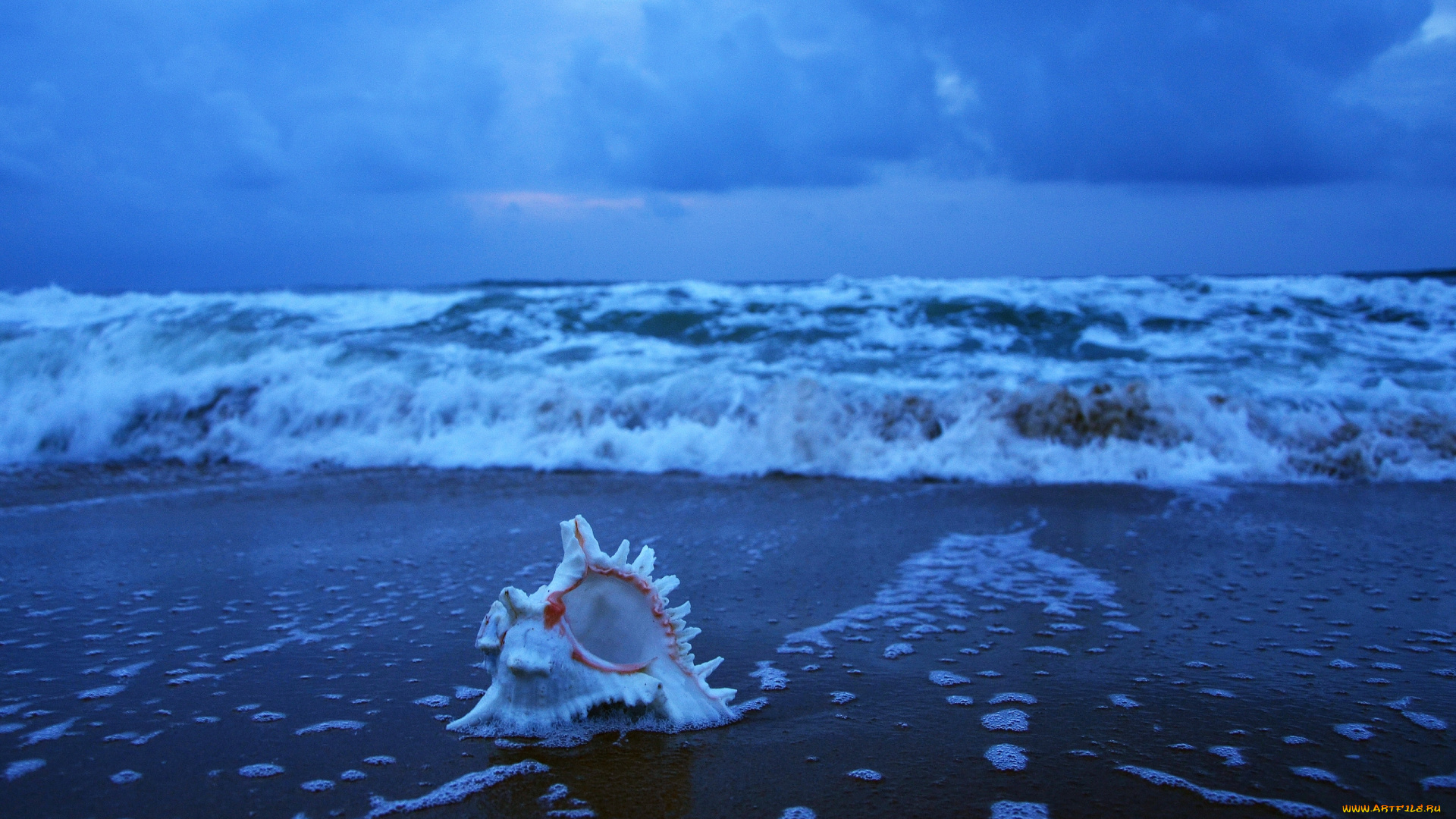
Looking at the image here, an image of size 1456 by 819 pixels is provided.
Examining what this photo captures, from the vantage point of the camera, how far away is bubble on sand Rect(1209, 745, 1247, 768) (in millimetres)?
2230

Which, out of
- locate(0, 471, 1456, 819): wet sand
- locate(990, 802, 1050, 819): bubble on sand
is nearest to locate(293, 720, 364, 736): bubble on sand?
locate(0, 471, 1456, 819): wet sand

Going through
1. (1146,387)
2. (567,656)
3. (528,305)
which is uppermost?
(528,305)

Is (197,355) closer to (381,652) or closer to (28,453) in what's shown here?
(28,453)

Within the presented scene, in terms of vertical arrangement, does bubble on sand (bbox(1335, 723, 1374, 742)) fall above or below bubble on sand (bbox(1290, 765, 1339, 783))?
above

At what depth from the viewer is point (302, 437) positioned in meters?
8.62

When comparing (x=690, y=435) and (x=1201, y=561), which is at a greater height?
(x=690, y=435)

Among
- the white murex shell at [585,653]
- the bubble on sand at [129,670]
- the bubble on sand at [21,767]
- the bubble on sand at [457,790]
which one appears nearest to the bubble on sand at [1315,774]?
the white murex shell at [585,653]

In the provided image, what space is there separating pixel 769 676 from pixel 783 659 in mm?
180

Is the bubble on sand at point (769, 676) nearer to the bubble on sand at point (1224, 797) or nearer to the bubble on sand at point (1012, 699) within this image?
the bubble on sand at point (1012, 699)

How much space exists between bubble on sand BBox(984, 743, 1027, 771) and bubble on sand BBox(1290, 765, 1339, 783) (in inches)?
23.5

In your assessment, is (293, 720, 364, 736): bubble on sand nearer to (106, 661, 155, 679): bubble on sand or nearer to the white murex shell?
the white murex shell

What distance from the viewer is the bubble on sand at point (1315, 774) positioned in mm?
2148

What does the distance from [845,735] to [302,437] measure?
24.5 feet

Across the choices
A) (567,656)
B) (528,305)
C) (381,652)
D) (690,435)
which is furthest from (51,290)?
(567,656)
